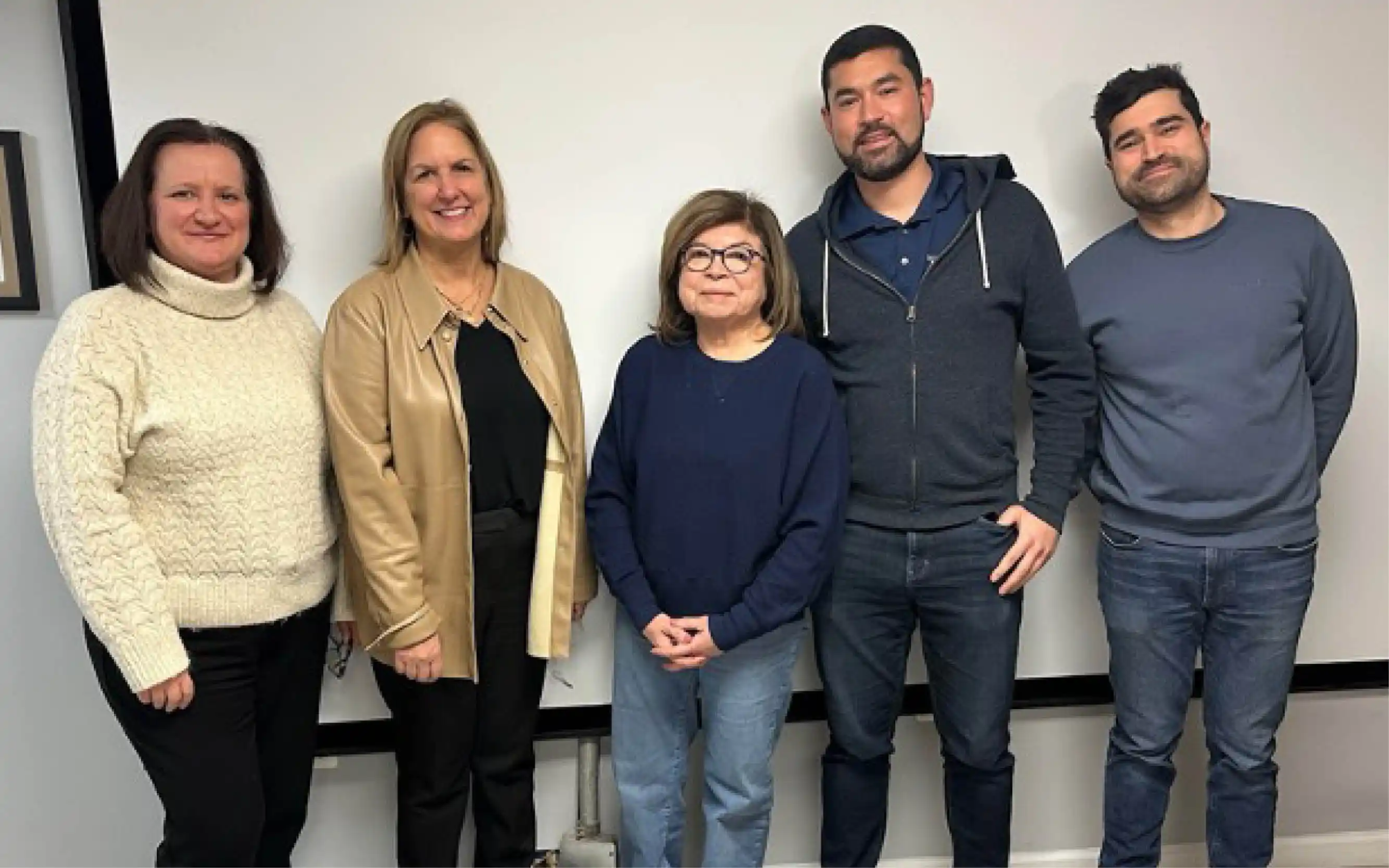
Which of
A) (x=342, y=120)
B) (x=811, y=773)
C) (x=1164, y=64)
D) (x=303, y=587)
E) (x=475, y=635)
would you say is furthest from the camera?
(x=811, y=773)

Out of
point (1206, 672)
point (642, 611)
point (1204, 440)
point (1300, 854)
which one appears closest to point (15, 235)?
point (642, 611)

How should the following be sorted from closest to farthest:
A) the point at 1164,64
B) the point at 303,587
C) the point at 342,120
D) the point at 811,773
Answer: the point at 303,587
the point at 342,120
the point at 1164,64
the point at 811,773

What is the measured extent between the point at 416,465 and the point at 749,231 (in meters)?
0.67

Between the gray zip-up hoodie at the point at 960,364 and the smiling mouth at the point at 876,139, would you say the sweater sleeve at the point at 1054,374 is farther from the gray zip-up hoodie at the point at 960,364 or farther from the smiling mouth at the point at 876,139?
the smiling mouth at the point at 876,139

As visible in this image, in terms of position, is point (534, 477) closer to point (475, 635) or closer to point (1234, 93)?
point (475, 635)

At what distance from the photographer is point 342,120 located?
1.76 meters

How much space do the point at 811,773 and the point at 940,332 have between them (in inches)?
40.1

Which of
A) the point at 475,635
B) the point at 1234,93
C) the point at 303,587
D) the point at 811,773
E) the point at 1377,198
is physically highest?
the point at 1234,93

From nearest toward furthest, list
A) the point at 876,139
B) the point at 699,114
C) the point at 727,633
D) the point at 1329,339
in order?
1. the point at 727,633
2. the point at 876,139
3. the point at 1329,339
4. the point at 699,114

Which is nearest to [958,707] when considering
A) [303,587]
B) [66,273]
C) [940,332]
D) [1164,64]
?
[940,332]

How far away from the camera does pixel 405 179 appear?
5.25 feet

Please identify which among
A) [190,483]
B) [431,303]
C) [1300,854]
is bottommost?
[1300,854]

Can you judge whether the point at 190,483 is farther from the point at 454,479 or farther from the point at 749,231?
the point at 749,231

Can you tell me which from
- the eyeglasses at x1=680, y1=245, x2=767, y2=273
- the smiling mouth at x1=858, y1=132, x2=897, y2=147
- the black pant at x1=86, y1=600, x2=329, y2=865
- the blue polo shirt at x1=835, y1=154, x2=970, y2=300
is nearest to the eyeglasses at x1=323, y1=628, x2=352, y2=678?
the black pant at x1=86, y1=600, x2=329, y2=865
